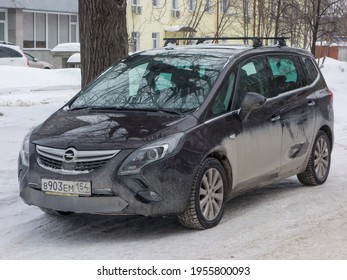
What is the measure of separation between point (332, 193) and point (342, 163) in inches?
87.6

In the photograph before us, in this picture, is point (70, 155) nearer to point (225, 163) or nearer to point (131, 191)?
point (131, 191)

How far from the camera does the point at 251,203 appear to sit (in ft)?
24.8

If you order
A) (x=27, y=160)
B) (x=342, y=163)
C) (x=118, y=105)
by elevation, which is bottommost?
(x=342, y=163)

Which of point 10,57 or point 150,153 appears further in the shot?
point 10,57

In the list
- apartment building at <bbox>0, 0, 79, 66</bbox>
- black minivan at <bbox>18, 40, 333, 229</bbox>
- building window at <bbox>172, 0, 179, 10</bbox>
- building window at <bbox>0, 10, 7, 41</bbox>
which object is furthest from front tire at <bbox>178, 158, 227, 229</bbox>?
building window at <bbox>172, 0, 179, 10</bbox>

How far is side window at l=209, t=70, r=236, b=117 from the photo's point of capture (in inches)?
259

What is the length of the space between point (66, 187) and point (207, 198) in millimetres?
1283

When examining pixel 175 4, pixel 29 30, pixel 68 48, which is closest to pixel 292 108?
pixel 68 48

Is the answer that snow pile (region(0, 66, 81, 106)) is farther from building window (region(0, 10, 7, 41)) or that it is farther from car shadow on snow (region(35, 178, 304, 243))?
building window (region(0, 10, 7, 41))

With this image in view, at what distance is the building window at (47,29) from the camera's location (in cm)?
4134

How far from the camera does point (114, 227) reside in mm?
6633

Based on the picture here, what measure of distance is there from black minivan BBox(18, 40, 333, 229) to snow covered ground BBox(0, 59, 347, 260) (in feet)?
0.86
